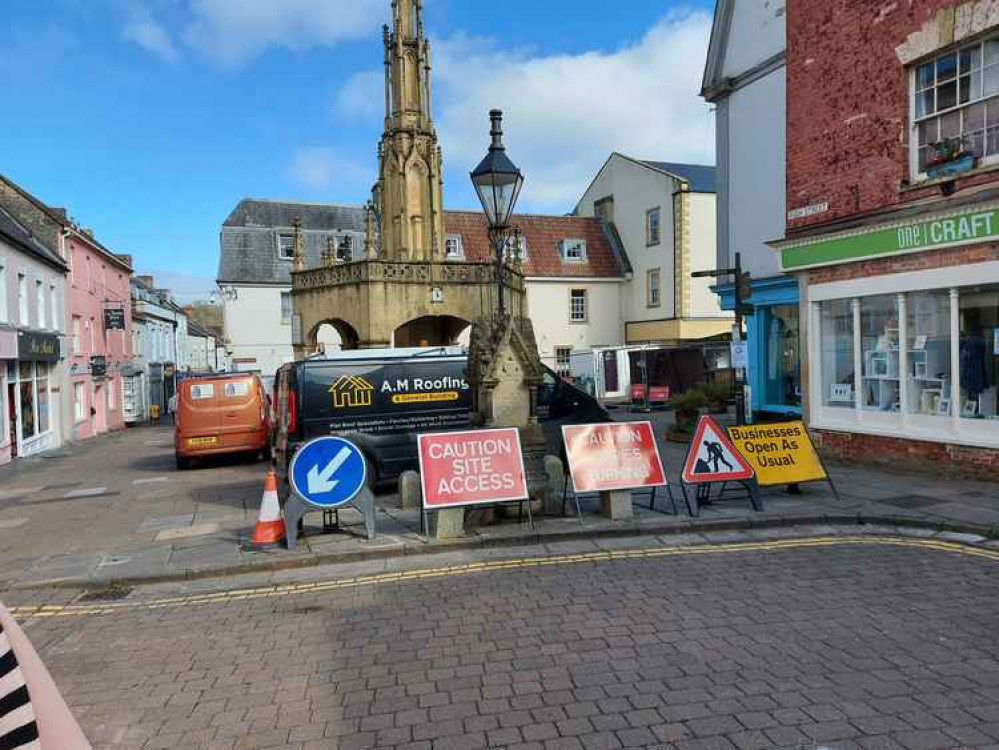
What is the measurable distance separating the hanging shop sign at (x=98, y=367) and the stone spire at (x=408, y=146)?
15104 mm

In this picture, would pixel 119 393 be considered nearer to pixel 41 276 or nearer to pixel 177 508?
pixel 41 276

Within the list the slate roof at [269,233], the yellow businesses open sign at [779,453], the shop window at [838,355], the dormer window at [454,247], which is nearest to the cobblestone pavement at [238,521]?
the yellow businesses open sign at [779,453]

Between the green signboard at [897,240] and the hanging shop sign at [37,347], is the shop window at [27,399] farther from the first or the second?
the green signboard at [897,240]

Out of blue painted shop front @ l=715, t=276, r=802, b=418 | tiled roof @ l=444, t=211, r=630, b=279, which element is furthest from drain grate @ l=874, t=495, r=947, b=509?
tiled roof @ l=444, t=211, r=630, b=279

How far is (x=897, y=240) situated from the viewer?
10719 millimetres

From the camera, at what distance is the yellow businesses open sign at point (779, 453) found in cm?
901

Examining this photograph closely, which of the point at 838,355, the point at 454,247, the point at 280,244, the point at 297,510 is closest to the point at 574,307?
the point at 454,247

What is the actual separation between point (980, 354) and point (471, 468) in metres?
7.92

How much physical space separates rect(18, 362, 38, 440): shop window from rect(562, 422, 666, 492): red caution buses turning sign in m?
18.4

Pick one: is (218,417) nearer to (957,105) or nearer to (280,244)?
(957,105)

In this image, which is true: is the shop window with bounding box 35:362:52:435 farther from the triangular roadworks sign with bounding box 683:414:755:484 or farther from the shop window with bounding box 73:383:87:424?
the triangular roadworks sign with bounding box 683:414:755:484

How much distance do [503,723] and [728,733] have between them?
121 centimetres

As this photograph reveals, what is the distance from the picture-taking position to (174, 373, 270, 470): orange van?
1478 centimetres

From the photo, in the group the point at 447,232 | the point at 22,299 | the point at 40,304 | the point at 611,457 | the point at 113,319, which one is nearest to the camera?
the point at 611,457
